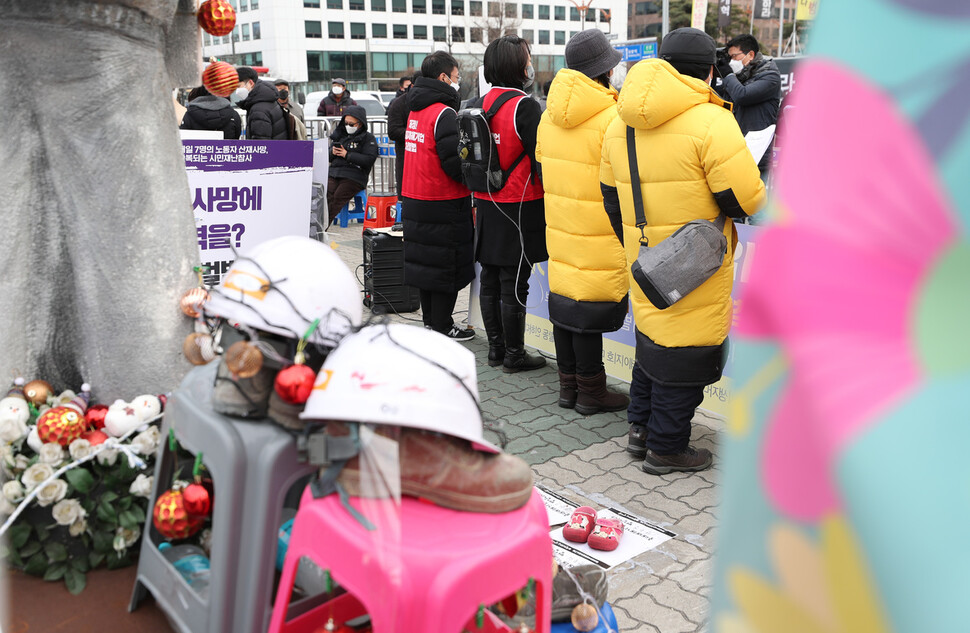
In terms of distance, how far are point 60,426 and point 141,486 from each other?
34 centimetres

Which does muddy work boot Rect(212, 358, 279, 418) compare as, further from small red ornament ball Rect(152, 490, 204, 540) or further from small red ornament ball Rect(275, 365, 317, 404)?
small red ornament ball Rect(152, 490, 204, 540)

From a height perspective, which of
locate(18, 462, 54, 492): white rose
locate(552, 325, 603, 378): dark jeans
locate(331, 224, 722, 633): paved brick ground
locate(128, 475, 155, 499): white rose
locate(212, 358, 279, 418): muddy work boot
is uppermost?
locate(212, 358, 279, 418): muddy work boot

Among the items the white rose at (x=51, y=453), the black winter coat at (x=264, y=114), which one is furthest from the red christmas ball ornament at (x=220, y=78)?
the black winter coat at (x=264, y=114)

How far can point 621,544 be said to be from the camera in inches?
135

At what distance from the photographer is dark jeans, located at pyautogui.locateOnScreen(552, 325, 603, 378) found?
4875 millimetres

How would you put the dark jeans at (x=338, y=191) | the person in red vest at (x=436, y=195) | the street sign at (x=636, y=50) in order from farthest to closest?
the street sign at (x=636, y=50)
the dark jeans at (x=338, y=191)
the person in red vest at (x=436, y=195)

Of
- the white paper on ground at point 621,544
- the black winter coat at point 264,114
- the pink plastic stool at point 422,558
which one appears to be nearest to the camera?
the pink plastic stool at point 422,558

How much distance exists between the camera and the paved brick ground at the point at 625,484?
3037 millimetres

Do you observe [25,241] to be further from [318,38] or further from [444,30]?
[444,30]

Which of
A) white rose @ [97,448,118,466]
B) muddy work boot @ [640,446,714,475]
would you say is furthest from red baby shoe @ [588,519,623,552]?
white rose @ [97,448,118,466]

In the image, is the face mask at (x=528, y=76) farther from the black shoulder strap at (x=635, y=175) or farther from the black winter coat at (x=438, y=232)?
the black shoulder strap at (x=635, y=175)

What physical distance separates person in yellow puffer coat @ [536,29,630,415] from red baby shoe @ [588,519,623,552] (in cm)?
155

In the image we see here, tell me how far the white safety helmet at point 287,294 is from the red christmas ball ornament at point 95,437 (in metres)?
0.87

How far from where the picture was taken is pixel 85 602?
8.90 ft
